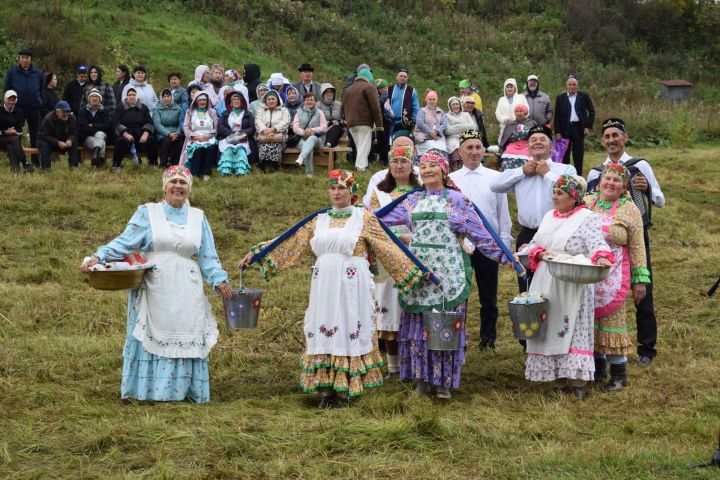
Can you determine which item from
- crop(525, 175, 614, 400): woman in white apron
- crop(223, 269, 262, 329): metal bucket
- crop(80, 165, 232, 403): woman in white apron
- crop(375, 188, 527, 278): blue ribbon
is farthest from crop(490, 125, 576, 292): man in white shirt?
crop(80, 165, 232, 403): woman in white apron

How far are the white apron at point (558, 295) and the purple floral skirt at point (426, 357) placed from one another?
23.2 inches

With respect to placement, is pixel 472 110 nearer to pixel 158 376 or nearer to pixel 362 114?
pixel 362 114

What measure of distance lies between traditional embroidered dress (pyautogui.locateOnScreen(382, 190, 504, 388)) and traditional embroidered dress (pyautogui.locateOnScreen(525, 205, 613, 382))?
0.41 m

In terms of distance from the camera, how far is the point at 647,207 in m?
8.54

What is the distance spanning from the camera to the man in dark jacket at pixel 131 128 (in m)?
15.0

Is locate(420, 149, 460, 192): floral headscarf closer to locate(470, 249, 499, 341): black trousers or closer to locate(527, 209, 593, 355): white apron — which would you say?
locate(527, 209, 593, 355): white apron

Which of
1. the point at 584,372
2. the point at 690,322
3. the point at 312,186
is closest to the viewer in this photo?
the point at 584,372

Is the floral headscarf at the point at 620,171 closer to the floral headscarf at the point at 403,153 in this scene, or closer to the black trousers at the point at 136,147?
the floral headscarf at the point at 403,153

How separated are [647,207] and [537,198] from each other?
0.96 metres

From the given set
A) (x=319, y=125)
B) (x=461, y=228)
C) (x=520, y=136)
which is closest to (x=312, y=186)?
(x=319, y=125)

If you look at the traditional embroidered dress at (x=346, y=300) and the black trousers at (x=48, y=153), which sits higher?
the black trousers at (x=48, y=153)

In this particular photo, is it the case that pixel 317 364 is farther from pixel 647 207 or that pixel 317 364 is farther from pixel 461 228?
pixel 647 207

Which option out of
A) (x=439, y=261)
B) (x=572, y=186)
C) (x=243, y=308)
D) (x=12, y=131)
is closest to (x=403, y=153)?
(x=439, y=261)

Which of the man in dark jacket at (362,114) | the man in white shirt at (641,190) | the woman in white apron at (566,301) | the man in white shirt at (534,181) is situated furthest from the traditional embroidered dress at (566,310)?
the man in dark jacket at (362,114)
